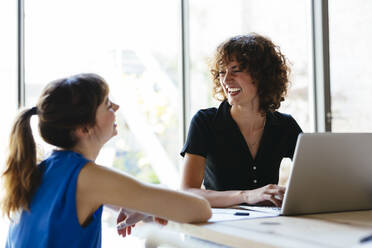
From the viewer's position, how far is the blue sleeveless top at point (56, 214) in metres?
1.20

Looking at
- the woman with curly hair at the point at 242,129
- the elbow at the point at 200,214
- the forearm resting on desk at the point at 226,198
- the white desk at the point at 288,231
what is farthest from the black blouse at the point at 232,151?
the elbow at the point at 200,214

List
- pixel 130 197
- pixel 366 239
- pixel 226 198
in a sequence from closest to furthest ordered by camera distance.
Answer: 1. pixel 366 239
2. pixel 130 197
3. pixel 226 198

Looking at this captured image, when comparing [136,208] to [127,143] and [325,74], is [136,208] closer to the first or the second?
[325,74]

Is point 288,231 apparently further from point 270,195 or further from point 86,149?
point 86,149

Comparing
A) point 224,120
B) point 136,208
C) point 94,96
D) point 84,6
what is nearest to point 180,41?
point 84,6

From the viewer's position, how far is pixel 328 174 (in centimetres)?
138

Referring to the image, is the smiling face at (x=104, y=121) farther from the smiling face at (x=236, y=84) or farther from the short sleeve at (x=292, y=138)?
the short sleeve at (x=292, y=138)

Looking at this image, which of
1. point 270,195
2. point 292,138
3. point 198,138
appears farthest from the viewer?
point 292,138

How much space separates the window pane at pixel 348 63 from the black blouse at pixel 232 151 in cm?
112

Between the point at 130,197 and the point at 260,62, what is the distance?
3.58 ft

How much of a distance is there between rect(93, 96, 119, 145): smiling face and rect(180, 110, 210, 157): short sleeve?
0.54 m

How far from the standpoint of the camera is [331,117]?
2986 mm

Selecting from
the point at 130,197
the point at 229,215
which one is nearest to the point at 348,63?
the point at 229,215

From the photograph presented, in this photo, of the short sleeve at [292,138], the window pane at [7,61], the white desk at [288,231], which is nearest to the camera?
the white desk at [288,231]
